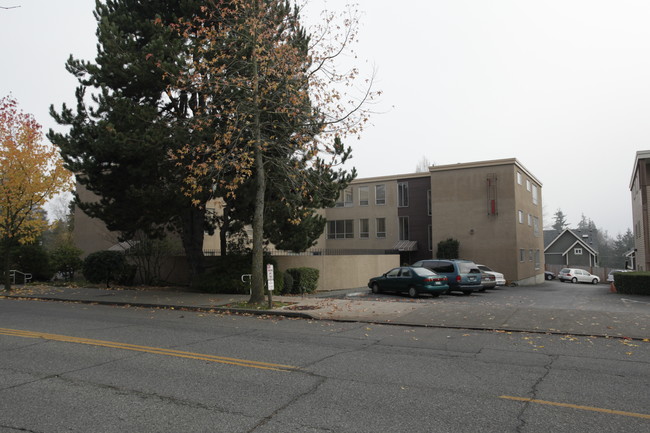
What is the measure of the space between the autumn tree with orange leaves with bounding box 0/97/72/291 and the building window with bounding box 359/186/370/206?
2670 cm

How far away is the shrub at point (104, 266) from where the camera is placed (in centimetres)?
2373

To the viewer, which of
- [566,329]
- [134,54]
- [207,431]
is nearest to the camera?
[207,431]

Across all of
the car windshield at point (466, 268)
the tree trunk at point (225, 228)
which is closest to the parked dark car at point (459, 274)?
the car windshield at point (466, 268)

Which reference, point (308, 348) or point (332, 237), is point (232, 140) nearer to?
point (308, 348)

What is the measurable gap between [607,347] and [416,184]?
33043 mm

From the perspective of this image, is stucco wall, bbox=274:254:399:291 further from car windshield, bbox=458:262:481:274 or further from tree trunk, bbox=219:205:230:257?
car windshield, bbox=458:262:481:274

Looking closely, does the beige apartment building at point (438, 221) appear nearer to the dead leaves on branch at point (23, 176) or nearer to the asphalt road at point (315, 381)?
the dead leaves on branch at point (23, 176)

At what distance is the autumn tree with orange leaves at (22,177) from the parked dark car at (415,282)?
16081 mm

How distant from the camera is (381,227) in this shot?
42844 millimetres

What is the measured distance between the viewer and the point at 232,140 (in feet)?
52.6

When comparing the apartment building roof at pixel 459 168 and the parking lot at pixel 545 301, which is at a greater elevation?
the apartment building roof at pixel 459 168

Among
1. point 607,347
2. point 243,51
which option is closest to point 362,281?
point 243,51

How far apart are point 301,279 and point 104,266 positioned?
10261 millimetres

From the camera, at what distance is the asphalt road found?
4.71 m
